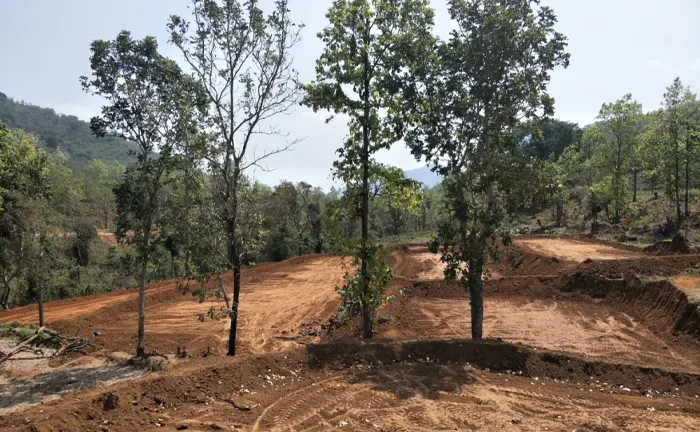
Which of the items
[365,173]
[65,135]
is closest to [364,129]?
[365,173]

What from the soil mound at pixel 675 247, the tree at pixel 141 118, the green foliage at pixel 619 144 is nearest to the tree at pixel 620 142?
the green foliage at pixel 619 144

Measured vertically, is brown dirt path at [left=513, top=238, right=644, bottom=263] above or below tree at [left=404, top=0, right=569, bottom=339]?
below

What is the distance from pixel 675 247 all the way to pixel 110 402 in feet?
81.6

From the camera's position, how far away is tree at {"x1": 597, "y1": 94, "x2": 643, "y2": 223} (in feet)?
109

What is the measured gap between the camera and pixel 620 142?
33344 mm

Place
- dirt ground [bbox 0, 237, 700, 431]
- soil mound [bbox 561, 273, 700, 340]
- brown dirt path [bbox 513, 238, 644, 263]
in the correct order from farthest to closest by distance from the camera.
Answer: brown dirt path [bbox 513, 238, 644, 263] < soil mound [bbox 561, 273, 700, 340] < dirt ground [bbox 0, 237, 700, 431]

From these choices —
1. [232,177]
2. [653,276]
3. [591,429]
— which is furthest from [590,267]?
[232,177]

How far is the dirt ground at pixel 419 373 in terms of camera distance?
725 cm

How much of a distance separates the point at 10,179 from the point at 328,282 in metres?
14.4

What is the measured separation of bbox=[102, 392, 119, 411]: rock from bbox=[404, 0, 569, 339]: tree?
7.08 metres

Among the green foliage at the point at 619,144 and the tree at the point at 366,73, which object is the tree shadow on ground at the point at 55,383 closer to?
the tree at the point at 366,73

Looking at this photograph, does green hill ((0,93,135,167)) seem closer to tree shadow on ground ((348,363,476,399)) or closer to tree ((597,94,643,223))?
tree ((597,94,643,223))

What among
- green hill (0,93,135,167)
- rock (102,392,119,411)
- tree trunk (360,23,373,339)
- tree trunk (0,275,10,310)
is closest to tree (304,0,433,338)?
tree trunk (360,23,373,339)

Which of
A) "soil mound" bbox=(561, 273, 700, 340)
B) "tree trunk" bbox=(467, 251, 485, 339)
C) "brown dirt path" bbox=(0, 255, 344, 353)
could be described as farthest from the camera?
"brown dirt path" bbox=(0, 255, 344, 353)
